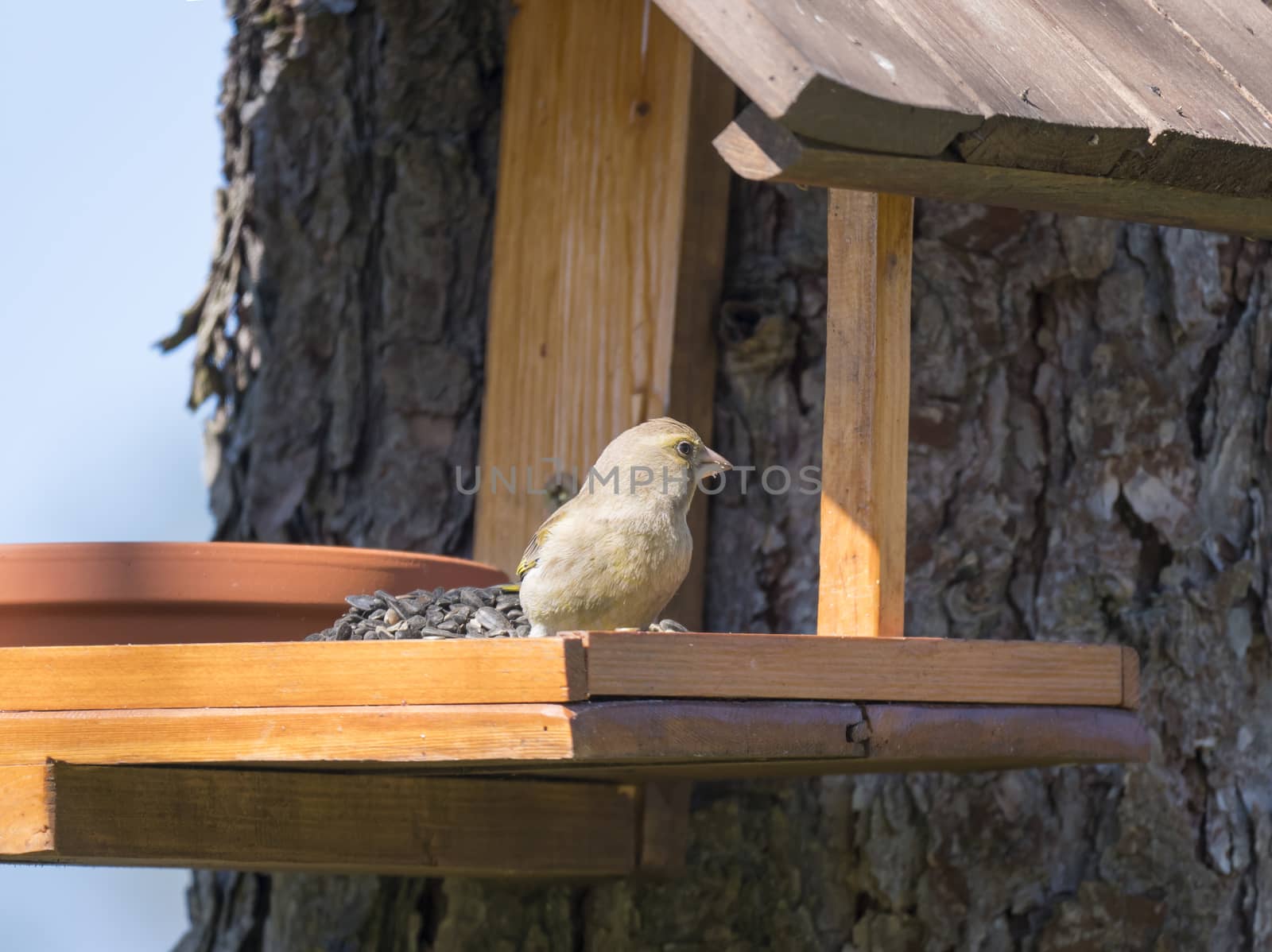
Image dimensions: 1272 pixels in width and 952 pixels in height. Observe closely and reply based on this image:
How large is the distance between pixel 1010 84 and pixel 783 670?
0.82 metres

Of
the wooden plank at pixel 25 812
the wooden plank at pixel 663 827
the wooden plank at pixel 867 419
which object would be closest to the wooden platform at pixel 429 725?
the wooden plank at pixel 25 812

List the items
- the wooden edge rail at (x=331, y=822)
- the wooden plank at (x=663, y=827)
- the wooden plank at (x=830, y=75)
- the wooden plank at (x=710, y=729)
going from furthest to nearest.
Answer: the wooden plank at (x=663, y=827) → the wooden edge rail at (x=331, y=822) → the wooden plank at (x=710, y=729) → the wooden plank at (x=830, y=75)

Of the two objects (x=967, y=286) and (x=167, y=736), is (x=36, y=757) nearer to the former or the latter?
(x=167, y=736)

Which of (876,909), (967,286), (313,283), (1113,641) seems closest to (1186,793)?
(1113,641)

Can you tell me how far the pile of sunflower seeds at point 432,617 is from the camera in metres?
2.74

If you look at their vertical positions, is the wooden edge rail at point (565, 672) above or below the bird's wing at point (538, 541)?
below

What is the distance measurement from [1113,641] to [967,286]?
790 mm

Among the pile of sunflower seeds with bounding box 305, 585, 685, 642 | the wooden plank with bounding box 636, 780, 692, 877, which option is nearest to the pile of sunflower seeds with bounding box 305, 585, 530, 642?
the pile of sunflower seeds with bounding box 305, 585, 685, 642

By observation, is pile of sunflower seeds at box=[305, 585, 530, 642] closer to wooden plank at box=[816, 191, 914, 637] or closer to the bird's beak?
the bird's beak

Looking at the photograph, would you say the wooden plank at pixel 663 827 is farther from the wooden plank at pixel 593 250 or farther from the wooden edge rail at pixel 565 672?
the wooden edge rail at pixel 565 672

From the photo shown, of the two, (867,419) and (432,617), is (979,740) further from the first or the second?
(432,617)

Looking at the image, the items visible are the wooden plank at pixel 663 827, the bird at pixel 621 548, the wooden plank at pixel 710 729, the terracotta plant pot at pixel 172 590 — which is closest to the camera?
the wooden plank at pixel 710 729

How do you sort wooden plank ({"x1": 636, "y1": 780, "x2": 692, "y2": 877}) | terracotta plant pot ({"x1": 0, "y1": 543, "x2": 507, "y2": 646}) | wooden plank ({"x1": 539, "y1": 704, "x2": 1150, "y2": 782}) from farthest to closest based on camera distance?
wooden plank ({"x1": 636, "y1": 780, "x2": 692, "y2": 877}) < terracotta plant pot ({"x1": 0, "y1": 543, "x2": 507, "y2": 646}) < wooden plank ({"x1": 539, "y1": 704, "x2": 1150, "y2": 782})

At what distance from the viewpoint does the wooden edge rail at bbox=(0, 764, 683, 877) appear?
239cm
